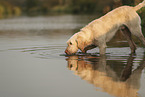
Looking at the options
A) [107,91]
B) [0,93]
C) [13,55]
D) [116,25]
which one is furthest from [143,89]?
[13,55]

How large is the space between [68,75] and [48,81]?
28.2 inches

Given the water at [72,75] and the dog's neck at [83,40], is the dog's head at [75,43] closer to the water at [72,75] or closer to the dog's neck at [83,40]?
the dog's neck at [83,40]

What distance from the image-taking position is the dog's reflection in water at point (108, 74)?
5.41m

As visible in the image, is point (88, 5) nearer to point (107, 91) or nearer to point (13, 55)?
Answer: point (13, 55)

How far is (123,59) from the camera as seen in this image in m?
9.11

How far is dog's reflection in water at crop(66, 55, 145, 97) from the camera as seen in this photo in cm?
541

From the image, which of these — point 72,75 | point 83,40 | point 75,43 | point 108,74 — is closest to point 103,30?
point 83,40

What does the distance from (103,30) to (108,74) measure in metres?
2.95

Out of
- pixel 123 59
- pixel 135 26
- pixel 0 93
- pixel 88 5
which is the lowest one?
pixel 0 93

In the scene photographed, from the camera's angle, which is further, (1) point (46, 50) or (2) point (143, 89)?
(1) point (46, 50)

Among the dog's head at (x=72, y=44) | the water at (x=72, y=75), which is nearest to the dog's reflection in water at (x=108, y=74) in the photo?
the water at (x=72, y=75)

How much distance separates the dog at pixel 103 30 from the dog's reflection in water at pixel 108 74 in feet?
1.35

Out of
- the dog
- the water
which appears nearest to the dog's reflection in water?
the water

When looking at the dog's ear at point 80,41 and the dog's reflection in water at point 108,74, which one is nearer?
the dog's reflection in water at point 108,74
